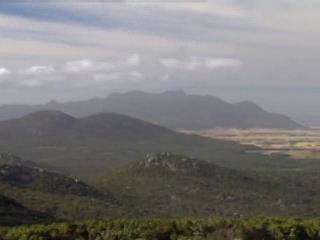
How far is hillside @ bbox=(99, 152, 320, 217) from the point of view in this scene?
404 ft

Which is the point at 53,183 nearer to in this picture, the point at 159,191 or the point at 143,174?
the point at 159,191

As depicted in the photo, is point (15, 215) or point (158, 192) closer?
point (15, 215)

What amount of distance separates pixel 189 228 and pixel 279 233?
6.38m

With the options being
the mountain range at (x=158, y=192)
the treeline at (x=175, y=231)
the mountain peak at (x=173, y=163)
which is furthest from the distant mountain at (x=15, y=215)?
the mountain peak at (x=173, y=163)

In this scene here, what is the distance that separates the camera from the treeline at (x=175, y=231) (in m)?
47.7

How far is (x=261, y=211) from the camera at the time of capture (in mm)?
123938

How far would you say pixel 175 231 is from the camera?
4847 cm

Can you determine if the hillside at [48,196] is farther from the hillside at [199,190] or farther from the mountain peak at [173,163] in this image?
the mountain peak at [173,163]

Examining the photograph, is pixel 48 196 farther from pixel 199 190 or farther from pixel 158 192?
pixel 199 190

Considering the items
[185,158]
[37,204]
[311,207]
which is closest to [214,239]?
[37,204]

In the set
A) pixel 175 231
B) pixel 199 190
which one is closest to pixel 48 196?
pixel 199 190

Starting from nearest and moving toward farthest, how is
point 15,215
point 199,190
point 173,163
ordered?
point 15,215 < point 199,190 < point 173,163

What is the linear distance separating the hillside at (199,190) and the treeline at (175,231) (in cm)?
5236

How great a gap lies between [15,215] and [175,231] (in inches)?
1417
